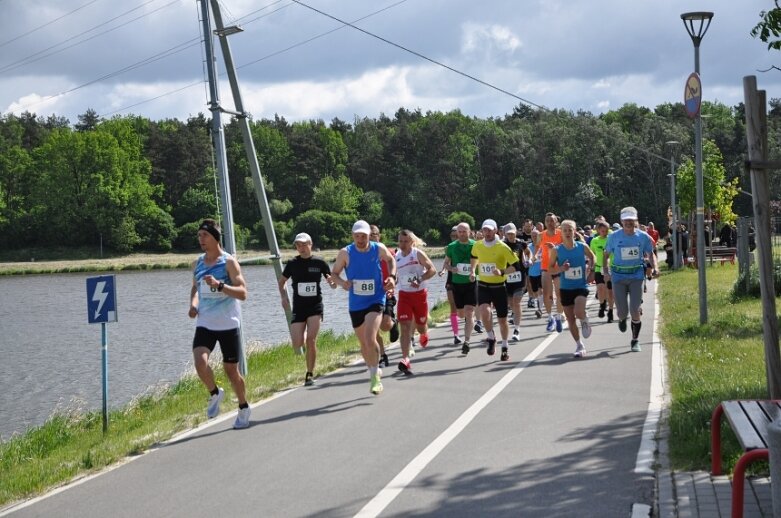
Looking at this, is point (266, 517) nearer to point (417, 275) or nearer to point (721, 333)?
point (417, 275)

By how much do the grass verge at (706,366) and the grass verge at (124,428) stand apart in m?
4.71

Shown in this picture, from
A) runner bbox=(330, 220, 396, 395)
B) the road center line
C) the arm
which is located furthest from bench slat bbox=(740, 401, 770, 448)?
the arm

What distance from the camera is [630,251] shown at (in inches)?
561

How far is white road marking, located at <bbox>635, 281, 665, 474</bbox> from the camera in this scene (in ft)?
24.2

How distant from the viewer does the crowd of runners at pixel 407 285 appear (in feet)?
31.4

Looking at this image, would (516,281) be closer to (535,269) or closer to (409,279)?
(535,269)

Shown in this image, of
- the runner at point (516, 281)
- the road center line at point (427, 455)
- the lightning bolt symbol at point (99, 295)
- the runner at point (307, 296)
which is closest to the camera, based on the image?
the road center line at point (427, 455)

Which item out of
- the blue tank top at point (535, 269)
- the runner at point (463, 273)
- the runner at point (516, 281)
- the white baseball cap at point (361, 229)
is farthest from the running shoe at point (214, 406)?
the blue tank top at point (535, 269)

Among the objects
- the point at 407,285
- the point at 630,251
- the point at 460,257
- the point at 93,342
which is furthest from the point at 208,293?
the point at 93,342

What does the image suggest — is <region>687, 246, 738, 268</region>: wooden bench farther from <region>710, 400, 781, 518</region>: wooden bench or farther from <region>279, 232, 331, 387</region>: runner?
<region>710, 400, 781, 518</region>: wooden bench

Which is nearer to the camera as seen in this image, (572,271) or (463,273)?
(572,271)

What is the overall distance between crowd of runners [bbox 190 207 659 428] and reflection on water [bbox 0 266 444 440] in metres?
6.12

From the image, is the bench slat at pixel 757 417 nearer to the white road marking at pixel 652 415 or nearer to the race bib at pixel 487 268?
the white road marking at pixel 652 415

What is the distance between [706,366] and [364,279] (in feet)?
13.3
